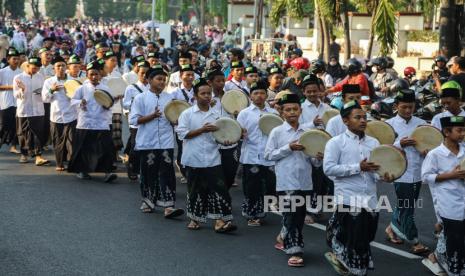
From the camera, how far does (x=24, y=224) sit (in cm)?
1051

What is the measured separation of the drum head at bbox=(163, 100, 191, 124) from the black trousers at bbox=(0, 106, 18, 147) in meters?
6.23

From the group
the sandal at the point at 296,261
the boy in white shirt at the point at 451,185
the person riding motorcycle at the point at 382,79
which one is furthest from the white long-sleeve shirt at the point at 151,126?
the person riding motorcycle at the point at 382,79

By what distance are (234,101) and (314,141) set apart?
10.7 ft

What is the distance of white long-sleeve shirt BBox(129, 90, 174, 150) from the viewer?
11023 mm

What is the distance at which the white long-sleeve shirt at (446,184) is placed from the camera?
26.2 ft

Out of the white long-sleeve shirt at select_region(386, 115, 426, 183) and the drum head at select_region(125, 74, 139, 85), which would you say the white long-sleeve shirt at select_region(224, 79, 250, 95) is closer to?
the drum head at select_region(125, 74, 139, 85)

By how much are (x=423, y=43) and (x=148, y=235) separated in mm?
21005

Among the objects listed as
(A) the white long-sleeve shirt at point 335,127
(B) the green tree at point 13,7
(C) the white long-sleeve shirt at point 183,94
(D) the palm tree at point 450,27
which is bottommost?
(A) the white long-sleeve shirt at point 335,127

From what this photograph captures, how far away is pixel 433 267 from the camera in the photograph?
332 inches

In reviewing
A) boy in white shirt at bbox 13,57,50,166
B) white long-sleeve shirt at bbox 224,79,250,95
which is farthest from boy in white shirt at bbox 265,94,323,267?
boy in white shirt at bbox 13,57,50,166

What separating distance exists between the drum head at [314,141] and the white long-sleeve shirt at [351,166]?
66 centimetres

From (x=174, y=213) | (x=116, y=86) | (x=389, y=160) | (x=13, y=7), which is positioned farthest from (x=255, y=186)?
(x=13, y=7)

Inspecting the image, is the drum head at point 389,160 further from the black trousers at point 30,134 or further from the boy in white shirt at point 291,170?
the black trousers at point 30,134

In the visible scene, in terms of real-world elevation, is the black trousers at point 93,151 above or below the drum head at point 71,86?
below
